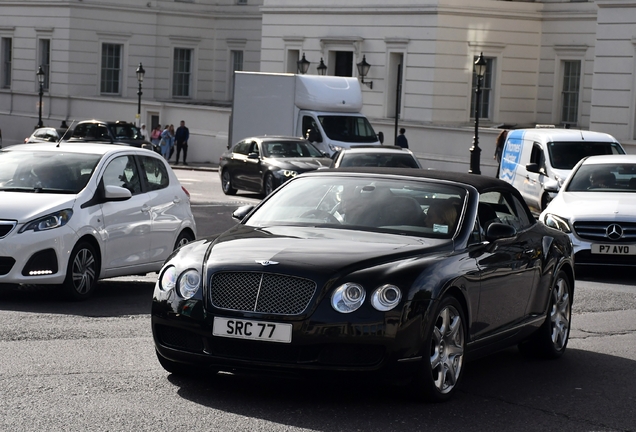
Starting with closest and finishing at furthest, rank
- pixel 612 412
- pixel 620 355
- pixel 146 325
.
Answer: pixel 612 412 → pixel 620 355 → pixel 146 325

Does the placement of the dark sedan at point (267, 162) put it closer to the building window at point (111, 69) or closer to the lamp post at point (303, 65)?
the lamp post at point (303, 65)

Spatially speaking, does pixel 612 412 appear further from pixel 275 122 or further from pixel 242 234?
pixel 275 122

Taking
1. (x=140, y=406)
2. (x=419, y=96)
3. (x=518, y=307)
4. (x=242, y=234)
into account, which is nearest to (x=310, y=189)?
(x=242, y=234)

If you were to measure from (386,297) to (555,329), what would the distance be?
2.83 m

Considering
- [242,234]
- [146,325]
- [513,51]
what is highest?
[513,51]

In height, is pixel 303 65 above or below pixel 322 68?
above

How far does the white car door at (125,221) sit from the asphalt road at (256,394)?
2012mm

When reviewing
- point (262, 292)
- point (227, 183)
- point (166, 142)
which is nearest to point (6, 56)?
point (166, 142)

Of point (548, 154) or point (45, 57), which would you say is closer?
point (548, 154)

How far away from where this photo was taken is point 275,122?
3372 cm

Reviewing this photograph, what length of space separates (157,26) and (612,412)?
50.9m

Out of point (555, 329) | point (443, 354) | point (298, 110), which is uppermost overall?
point (298, 110)

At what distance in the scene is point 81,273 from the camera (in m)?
11.9

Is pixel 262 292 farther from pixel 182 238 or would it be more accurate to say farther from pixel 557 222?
pixel 557 222
